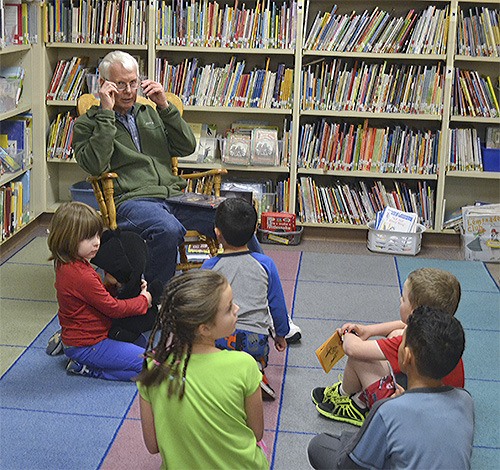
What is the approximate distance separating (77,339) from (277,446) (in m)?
0.93

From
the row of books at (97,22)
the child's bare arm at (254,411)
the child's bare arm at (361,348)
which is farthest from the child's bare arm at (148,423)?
the row of books at (97,22)

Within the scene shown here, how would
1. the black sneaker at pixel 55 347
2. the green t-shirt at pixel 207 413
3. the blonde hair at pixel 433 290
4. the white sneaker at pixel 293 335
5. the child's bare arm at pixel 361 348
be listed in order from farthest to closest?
1. the white sneaker at pixel 293 335
2. the black sneaker at pixel 55 347
3. the child's bare arm at pixel 361 348
4. the blonde hair at pixel 433 290
5. the green t-shirt at pixel 207 413

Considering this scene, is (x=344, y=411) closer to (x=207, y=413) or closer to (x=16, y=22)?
(x=207, y=413)

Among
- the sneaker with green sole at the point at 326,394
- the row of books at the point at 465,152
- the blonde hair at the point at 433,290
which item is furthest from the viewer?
the row of books at the point at 465,152

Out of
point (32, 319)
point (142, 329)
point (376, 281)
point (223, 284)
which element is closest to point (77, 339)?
point (142, 329)

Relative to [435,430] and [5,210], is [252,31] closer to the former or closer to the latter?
[5,210]

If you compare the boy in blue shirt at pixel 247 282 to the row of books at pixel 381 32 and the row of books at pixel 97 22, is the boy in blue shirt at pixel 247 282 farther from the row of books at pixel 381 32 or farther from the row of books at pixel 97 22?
the row of books at pixel 97 22

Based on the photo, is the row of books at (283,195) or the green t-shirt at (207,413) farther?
the row of books at (283,195)

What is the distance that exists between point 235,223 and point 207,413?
1096mm

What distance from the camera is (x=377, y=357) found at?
9.13 ft

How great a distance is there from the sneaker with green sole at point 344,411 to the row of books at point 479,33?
114 inches

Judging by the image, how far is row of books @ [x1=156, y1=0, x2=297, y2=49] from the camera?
528 centimetres

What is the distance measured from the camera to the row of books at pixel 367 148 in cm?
538

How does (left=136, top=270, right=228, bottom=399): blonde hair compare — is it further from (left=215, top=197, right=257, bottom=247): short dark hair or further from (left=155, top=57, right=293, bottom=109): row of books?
(left=155, top=57, right=293, bottom=109): row of books
